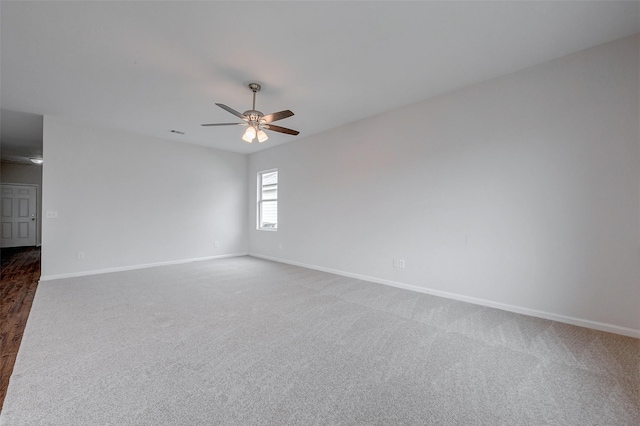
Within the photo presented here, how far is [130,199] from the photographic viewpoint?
16.7 feet

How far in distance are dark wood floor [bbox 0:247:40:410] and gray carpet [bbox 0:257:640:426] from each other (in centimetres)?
7

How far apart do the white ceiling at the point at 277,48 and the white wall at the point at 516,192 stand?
344 mm

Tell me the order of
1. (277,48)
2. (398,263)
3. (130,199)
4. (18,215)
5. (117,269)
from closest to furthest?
(277,48), (398,263), (117,269), (130,199), (18,215)

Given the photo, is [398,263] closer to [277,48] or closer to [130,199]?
[277,48]

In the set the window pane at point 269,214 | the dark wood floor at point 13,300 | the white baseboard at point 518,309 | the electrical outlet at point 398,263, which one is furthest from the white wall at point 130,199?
the electrical outlet at point 398,263

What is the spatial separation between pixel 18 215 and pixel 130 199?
5587 millimetres

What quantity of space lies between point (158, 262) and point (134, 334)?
11.3 ft

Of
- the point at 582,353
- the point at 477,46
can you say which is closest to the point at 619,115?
the point at 477,46

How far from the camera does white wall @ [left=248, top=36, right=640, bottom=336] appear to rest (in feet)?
7.92

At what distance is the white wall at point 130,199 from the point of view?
172 inches

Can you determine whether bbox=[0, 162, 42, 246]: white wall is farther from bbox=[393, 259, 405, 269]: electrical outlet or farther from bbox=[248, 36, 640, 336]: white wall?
bbox=[393, 259, 405, 269]: electrical outlet

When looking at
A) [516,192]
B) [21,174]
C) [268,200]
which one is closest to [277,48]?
[516,192]

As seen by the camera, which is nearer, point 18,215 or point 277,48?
point 277,48

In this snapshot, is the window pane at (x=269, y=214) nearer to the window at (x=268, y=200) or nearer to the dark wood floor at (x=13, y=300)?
the window at (x=268, y=200)
